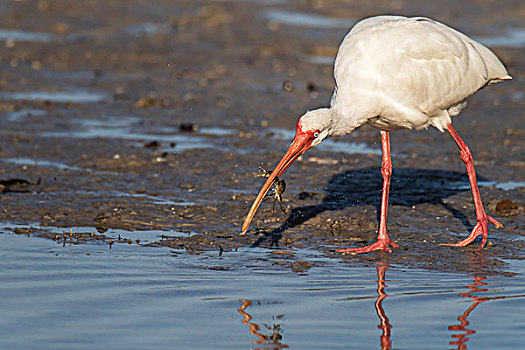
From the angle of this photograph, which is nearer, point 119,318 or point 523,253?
point 119,318

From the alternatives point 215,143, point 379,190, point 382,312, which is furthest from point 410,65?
point 215,143

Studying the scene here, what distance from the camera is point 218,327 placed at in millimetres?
5582

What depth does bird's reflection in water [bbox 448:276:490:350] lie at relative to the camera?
17.6ft

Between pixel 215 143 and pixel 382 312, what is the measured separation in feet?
18.0

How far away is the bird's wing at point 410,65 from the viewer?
24.2 feet

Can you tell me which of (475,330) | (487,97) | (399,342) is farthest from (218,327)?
(487,97)

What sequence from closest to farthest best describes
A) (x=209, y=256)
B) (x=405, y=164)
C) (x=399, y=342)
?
(x=399, y=342) < (x=209, y=256) < (x=405, y=164)

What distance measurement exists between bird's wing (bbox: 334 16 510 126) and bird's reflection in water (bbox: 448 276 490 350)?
64.2 inches

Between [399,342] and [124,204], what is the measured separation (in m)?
3.89

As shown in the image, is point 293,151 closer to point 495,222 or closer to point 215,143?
point 495,222

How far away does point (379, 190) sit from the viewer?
929 centimetres

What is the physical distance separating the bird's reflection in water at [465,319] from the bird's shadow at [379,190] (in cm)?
181

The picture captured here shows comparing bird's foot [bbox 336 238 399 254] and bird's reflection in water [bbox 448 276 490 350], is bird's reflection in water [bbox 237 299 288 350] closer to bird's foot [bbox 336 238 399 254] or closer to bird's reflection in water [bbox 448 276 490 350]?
bird's reflection in water [bbox 448 276 490 350]

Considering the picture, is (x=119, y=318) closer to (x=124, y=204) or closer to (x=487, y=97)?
(x=124, y=204)
